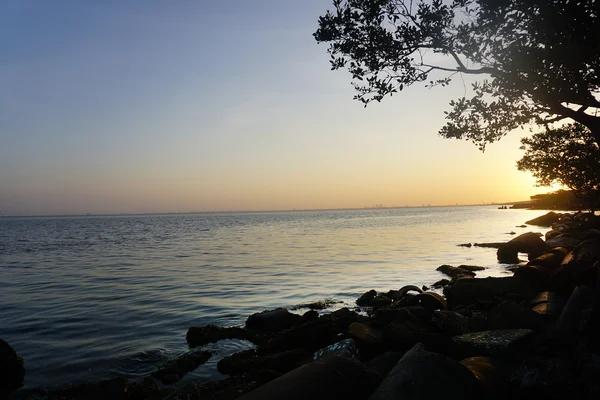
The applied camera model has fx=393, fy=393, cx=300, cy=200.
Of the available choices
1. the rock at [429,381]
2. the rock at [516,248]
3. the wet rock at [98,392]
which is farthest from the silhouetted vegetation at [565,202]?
the wet rock at [98,392]

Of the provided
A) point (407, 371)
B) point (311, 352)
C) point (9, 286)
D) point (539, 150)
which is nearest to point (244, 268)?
point (9, 286)

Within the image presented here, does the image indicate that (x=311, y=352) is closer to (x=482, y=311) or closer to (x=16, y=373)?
(x=482, y=311)

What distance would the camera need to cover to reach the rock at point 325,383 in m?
4.68

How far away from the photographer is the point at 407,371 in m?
4.95

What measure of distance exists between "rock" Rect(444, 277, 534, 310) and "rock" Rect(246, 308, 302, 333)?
4.68m

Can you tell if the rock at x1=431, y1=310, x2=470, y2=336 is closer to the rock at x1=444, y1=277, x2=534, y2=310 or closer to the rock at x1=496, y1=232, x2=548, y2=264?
the rock at x1=444, y1=277, x2=534, y2=310

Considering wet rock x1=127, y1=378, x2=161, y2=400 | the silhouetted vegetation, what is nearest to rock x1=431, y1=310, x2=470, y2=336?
wet rock x1=127, y1=378, x2=161, y2=400

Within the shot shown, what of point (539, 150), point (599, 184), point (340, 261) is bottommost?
point (340, 261)

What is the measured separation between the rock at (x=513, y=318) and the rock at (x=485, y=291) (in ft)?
11.0

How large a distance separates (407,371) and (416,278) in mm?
14693

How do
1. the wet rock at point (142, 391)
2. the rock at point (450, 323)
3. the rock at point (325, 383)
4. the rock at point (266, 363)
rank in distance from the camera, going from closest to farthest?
the rock at point (325, 383) → the wet rock at point (142, 391) → the rock at point (266, 363) → the rock at point (450, 323)

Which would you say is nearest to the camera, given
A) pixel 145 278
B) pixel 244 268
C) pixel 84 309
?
pixel 84 309

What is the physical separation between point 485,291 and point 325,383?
899 cm

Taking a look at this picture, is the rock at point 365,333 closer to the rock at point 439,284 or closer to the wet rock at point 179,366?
the wet rock at point 179,366
